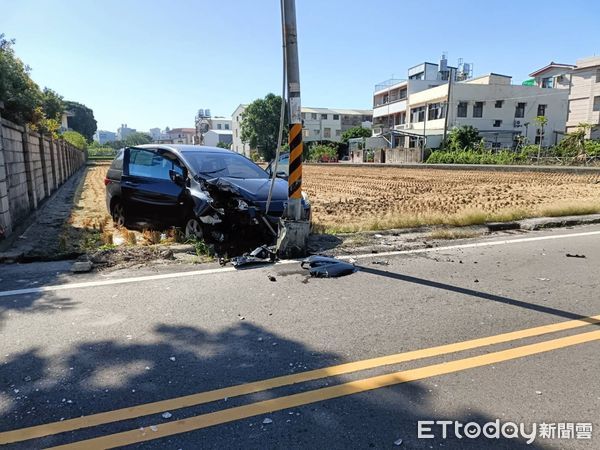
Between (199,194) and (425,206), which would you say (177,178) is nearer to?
(199,194)

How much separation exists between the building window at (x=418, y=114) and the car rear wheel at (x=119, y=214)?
4896cm

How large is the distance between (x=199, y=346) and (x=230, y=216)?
10.3 ft

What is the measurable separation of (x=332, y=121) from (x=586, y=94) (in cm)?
4377

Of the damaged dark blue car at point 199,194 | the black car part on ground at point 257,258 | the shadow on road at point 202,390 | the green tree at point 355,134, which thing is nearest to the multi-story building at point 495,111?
the green tree at point 355,134

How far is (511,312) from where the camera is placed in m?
4.03

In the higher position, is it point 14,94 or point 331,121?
point 331,121

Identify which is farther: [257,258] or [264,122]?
[264,122]

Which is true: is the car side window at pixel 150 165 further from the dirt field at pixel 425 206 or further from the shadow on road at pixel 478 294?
the shadow on road at pixel 478 294

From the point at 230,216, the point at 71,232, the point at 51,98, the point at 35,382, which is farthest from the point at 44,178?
the point at 51,98

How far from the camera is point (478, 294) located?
14.8ft

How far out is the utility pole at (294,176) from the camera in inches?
Answer: 230

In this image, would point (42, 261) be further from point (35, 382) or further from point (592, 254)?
point (592, 254)

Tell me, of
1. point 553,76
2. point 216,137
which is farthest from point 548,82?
point 216,137

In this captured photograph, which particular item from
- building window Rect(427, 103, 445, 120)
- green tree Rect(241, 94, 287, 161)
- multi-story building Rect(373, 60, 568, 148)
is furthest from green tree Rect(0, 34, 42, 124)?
green tree Rect(241, 94, 287, 161)
